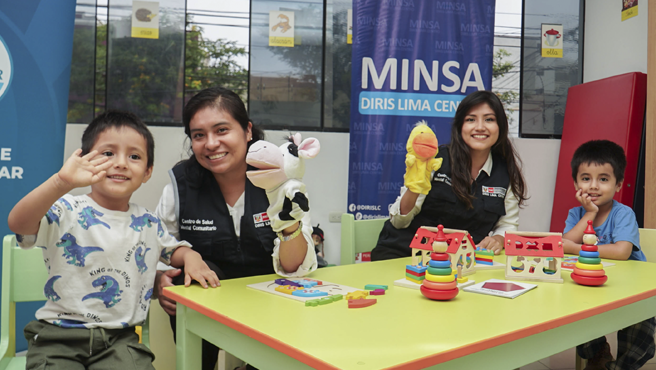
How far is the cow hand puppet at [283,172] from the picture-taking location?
3.32 ft

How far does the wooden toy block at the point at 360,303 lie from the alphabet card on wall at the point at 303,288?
0.24ft

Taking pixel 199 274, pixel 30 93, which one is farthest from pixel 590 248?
pixel 30 93

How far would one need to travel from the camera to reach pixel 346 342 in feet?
2.41

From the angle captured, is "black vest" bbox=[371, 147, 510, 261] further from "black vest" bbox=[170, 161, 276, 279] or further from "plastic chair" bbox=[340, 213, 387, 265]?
"black vest" bbox=[170, 161, 276, 279]

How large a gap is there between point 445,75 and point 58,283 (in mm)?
2634

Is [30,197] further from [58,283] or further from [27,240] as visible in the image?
[58,283]

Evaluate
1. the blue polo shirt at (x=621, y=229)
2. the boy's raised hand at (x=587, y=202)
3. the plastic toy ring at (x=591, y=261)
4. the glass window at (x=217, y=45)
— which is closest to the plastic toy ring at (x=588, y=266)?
the plastic toy ring at (x=591, y=261)

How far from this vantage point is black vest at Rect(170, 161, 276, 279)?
1.47 metres

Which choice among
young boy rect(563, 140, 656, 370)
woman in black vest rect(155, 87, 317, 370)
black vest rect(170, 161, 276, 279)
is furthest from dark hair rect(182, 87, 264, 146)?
young boy rect(563, 140, 656, 370)

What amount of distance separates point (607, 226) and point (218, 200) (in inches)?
58.3

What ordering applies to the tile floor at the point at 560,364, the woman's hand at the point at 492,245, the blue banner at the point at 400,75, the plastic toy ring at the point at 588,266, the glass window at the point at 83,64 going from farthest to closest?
the glass window at the point at 83,64
the blue banner at the point at 400,75
the tile floor at the point at 560,364
the woman's hand at the point at 492,245
the plastic toy ring at the point at 588,266

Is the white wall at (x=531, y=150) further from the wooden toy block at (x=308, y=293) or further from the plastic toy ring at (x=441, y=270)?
the plastic toy ring at (x=441, y=270)

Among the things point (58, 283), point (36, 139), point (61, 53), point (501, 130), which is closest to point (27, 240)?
point (58, 283)

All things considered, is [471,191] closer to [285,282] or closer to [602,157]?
[602,157]
